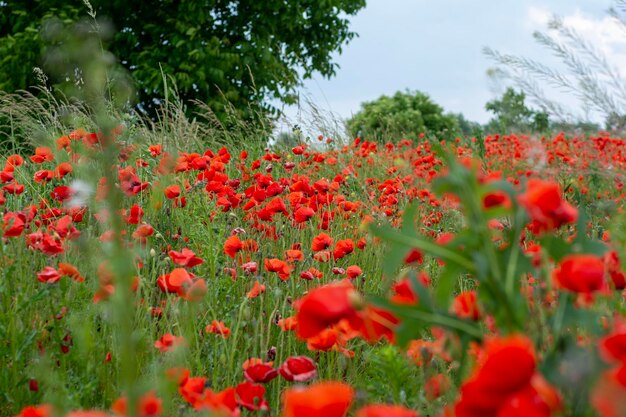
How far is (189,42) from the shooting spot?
1051 cm

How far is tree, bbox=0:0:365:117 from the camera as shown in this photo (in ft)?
34.5

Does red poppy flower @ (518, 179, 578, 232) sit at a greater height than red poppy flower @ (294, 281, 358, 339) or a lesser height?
greater

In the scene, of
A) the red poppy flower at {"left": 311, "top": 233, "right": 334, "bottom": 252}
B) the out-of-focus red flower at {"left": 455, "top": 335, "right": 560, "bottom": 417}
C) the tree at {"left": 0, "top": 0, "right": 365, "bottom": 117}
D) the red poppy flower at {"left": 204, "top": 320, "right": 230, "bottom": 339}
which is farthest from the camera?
the tree at {"left": 0, "top": 0, "right": 365, "bottom": 117}

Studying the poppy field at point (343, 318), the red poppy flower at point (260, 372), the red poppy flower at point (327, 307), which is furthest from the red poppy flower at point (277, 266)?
the red poppy flower at point (327, 307)

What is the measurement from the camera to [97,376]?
1.90 meters

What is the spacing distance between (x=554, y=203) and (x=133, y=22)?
458 inches

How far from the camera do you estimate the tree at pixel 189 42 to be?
34.5ft

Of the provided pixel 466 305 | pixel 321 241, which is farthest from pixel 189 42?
pixel 466 305

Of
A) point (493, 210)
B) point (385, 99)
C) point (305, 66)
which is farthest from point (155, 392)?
point (385, 99)

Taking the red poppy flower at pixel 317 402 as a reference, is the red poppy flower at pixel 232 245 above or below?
above

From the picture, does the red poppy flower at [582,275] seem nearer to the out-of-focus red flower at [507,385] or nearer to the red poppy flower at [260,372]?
the out-of-focus red flower at [507,385]

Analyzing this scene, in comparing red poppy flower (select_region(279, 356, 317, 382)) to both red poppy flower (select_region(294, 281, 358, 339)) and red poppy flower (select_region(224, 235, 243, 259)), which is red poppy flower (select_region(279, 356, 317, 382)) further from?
red poppy flower (select_region(224, 235, 243, 259))

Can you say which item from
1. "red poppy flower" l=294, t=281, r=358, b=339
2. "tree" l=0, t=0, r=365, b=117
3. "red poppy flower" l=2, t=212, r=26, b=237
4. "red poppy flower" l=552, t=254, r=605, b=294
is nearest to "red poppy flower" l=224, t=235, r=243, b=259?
"red poppy flower" l=2, t=212, r=26, b=237

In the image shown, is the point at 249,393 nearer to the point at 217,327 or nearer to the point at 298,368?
the point at 298,368
